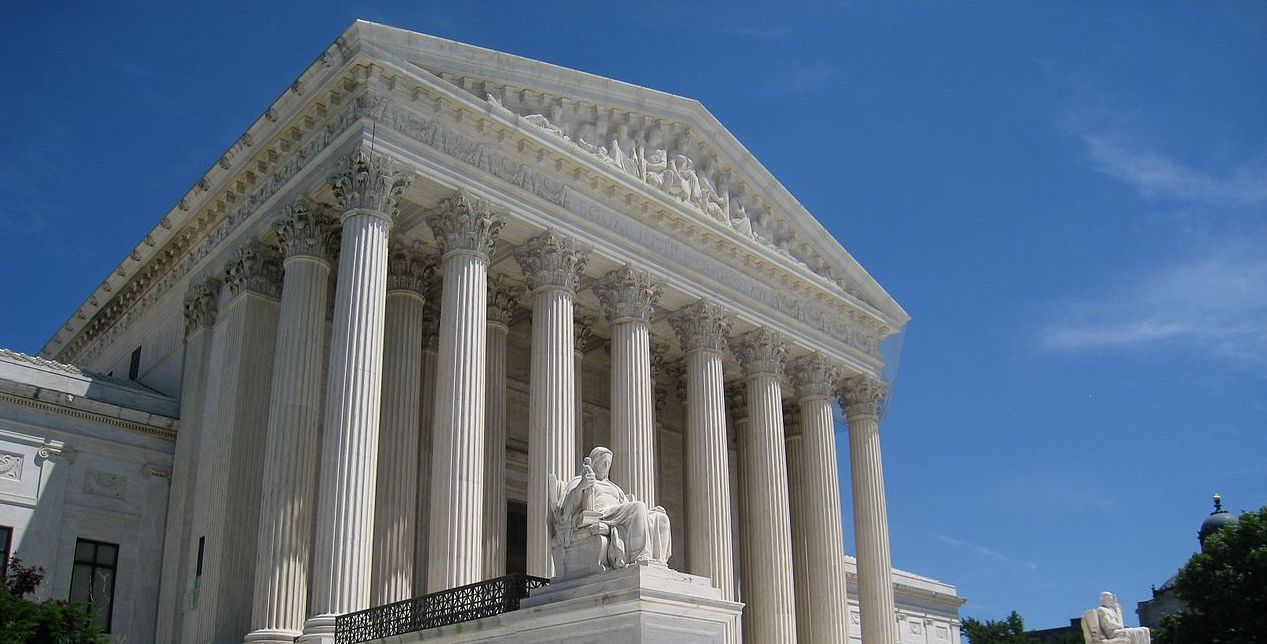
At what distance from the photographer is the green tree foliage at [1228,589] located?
45.8 m

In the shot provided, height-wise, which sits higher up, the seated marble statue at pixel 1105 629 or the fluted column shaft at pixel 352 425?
the fluted column shaft at pixel 352 425

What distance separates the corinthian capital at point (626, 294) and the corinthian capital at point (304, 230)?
7735mm

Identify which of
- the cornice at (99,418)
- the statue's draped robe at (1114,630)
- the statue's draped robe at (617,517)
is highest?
the cornice at (99,418)

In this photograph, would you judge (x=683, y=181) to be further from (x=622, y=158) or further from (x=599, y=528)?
(x=599, y=528)

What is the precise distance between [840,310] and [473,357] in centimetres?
1721

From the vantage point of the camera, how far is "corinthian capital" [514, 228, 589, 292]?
97.3ft

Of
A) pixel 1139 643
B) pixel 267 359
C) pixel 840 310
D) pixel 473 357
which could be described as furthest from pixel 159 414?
pixel 1139 643

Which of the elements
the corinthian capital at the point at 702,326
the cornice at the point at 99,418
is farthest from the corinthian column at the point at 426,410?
the corinthian capital at the point at 702,326

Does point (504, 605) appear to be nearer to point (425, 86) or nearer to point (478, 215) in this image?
point (478, 215)

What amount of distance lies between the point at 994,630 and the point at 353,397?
65.0m

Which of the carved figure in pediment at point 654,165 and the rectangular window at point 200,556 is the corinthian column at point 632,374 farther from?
the rectangular window at point 200,556

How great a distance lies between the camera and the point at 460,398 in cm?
2591

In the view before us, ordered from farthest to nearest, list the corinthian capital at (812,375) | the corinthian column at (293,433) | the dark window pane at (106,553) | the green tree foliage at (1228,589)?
the green tree foliage at (1228,589), the corinthian capital at (812,375), the dark window pane at (106,553), the corinthian column at (293,433)

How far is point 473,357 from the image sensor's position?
26469 mm
